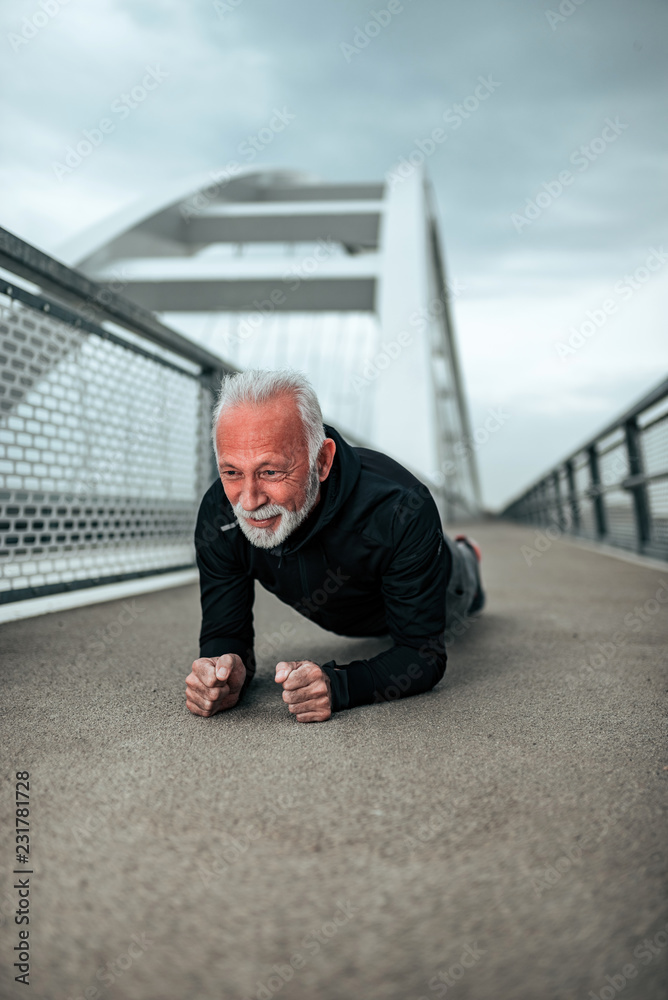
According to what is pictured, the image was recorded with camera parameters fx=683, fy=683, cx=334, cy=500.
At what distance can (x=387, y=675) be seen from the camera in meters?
1.42

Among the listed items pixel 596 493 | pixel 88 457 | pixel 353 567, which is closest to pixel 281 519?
pixel 353 567

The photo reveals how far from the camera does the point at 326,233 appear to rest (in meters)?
15.9

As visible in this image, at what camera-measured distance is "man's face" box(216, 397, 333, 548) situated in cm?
128

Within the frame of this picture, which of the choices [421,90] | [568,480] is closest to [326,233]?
[421,90]

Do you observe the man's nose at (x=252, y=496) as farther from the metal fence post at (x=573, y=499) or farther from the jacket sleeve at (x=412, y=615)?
the metal fence post at (x=573, y=499)

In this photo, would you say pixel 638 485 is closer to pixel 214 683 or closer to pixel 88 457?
pixel 88 457

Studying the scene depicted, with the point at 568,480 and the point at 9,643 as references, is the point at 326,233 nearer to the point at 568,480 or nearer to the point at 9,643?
the point at 568,480

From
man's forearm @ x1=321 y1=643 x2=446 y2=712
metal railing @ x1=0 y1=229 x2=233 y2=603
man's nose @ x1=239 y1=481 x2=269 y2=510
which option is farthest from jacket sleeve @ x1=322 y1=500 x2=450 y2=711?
metal railing @ x1=0 y1=229 x2=233 y2=603

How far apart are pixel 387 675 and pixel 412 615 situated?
13cm

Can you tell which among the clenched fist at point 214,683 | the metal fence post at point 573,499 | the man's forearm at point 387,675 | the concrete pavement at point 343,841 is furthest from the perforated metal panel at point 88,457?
the metal fence post at point 573,499

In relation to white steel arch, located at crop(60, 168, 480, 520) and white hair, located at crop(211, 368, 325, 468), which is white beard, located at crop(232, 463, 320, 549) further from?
white steel arch, located at crop(60, 168, 480, 520)

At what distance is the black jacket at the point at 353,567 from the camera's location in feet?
4.72

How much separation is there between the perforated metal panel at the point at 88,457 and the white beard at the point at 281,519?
1.08 metres

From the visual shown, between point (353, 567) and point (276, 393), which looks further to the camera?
point (353, 567)
